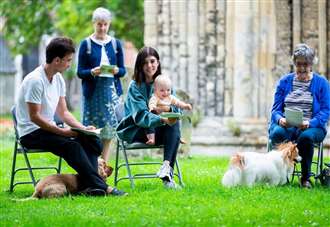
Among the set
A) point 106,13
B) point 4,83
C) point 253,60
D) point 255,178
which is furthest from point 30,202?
point 4,83

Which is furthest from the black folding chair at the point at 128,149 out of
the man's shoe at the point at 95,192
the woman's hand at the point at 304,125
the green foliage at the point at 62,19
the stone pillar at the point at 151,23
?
the green foliage at the point at 62,19

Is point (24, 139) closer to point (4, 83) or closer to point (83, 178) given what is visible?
point (83, 178)

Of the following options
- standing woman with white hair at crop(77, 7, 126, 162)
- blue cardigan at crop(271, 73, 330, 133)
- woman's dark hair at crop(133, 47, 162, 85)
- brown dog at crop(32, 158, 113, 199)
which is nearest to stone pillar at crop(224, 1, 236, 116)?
standing woman with white hair at crop(77, 7, 126, 162)

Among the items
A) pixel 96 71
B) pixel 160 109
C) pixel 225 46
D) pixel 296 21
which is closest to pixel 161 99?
pixel 160 109

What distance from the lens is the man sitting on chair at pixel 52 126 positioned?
12.4 meters

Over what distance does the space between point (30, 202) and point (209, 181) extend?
271 cm

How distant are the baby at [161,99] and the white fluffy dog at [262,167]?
79 centimetres

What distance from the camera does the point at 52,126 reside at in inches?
489

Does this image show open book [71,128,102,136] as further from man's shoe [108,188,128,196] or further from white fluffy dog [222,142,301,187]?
white fluffy dog [222,142,301,187]

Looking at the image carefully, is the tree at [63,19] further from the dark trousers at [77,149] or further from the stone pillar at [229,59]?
the dark trousers at [77,149]

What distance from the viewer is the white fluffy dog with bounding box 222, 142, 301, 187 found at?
43.0 feet

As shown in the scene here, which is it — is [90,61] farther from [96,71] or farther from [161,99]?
[161,99]

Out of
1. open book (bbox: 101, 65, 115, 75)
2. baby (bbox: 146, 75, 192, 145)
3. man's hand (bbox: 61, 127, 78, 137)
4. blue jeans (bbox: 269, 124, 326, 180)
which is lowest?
blue jeans (bbox: 269, 124, 326, 180)

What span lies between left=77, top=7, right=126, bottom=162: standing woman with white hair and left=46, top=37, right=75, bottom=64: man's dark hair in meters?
2.37
